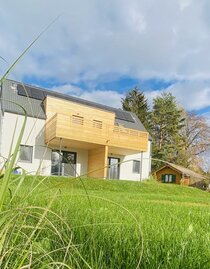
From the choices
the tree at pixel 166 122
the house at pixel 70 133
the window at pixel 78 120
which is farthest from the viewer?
the tree at pixel 166 122

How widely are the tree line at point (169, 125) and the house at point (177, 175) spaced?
352 cm

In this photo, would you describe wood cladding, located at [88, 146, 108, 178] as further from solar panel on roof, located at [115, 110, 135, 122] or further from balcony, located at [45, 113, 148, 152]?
solar panel on roof, located at [115, 110, 135, 122]

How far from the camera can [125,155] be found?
26.1m

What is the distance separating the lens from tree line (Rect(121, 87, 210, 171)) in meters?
43.6

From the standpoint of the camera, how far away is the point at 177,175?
38.5m

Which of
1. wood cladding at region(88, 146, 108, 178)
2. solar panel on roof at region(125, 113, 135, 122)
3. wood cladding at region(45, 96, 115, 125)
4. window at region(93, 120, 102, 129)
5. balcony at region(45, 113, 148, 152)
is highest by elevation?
solar panel on roof at region(125, 113, 135, 122)

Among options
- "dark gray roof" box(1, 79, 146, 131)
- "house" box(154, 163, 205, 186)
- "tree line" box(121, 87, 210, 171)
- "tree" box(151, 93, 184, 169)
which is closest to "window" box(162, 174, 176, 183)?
"house" box(154, 163, 205, 186)

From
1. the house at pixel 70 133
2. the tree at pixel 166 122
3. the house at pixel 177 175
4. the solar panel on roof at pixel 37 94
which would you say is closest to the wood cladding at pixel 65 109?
the house at pixel 70 133

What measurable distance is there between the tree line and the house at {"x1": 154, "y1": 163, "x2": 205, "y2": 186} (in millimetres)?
3523

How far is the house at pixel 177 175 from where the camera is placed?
3759 cm

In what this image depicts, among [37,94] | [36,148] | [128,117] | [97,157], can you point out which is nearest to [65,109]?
[37,94]

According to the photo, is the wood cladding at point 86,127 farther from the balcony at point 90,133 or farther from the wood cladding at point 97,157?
the wood cladding at point 97,157

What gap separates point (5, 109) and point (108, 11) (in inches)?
760

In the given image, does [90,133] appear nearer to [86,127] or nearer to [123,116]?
[86,127]
